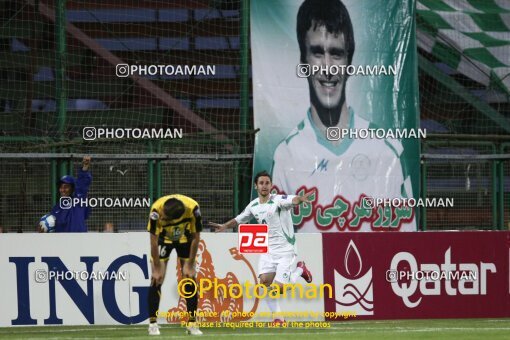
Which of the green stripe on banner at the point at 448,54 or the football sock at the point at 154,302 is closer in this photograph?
the football sock at the point at 154,302

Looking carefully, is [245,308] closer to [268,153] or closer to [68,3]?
[268,153]

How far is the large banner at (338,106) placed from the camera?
56.9ft

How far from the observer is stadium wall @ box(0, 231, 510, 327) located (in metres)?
14.2

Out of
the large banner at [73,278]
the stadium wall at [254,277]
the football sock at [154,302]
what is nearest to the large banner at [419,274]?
the stadium wall at [254,277]

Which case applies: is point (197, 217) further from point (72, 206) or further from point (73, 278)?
point (72, 206)

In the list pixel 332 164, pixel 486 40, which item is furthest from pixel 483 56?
pixel 332 164

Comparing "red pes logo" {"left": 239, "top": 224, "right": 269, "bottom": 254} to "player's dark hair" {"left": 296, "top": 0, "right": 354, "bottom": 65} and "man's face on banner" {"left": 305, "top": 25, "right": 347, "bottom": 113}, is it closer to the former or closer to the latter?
"man's face on banner" {"left": 305, "top": 25, "right": 347, "bottom": 113}

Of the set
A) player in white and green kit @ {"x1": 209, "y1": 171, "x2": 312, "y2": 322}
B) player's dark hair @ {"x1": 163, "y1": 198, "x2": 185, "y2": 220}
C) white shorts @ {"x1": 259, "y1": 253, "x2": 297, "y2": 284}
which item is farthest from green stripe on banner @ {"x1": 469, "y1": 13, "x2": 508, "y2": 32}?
player's dark hair @ {"x1": 163, "y1": 198, "x2": 185, "y2": 220}

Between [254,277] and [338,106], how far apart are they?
169 inches

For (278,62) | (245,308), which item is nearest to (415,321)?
(245,308)

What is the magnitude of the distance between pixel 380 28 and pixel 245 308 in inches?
229

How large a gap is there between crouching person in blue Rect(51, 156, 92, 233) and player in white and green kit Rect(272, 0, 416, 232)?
3388 mm

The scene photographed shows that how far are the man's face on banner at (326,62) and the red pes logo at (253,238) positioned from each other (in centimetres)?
374

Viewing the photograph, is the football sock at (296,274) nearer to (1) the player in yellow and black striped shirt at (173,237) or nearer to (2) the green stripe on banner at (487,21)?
(1) the player in yellow and black striped shirt at (173,237)
